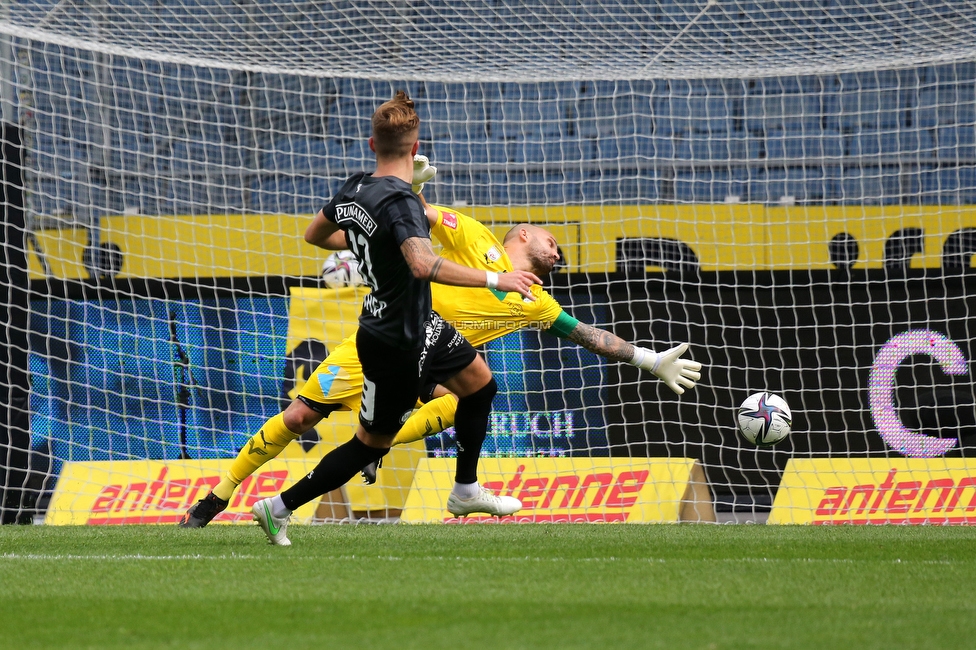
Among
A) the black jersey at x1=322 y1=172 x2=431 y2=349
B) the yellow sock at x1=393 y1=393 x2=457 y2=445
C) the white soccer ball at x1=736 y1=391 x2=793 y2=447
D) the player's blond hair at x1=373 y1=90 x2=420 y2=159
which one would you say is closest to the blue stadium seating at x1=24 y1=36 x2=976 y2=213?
the white soccer ball at x1=736 y1=391 x2=793 y2=447

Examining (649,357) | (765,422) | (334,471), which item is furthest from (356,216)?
(765,422)

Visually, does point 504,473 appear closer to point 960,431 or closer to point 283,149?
point 960,431

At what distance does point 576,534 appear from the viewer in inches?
251

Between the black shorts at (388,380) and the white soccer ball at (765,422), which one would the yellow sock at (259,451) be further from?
the white soccer ball at (765,422)

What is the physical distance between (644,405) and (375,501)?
210 cm

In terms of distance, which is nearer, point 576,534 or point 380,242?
point 380,242

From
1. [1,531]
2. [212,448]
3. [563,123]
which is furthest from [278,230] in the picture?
[1,531]

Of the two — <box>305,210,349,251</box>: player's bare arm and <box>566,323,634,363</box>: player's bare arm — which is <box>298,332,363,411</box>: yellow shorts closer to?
<box>305,210,349,251</box>: player's bare arm

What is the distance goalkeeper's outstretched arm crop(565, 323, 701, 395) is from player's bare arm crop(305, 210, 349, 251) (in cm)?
129

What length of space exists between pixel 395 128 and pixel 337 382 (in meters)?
1.62

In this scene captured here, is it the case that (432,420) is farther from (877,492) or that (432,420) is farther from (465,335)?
(877,492)

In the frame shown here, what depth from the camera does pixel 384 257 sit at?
16.6 ft

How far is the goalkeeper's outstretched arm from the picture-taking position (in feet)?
19.4

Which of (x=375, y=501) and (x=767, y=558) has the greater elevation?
(x=767, y=558)
